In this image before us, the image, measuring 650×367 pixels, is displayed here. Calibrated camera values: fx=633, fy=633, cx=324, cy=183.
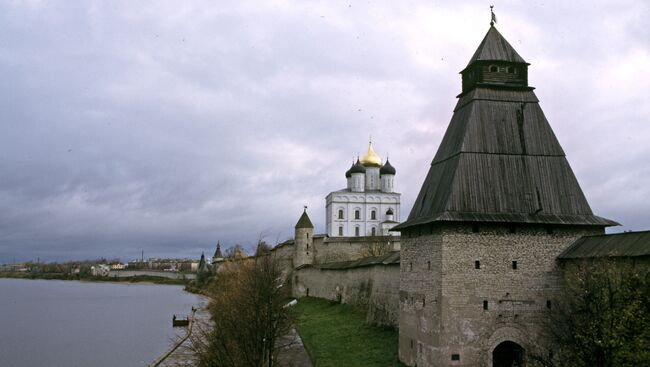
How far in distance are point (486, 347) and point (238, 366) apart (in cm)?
628

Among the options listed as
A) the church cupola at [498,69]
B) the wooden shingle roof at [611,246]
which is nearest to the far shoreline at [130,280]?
the church cupola at [498,69]

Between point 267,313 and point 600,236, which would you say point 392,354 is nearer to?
point 267,313

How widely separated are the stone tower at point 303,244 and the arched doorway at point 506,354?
36110 mm

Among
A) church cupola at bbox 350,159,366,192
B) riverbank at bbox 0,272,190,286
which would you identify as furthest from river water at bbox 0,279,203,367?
riverbank at bbox 0,272,190,286

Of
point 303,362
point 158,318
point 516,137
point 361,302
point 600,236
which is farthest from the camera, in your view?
point 158,318

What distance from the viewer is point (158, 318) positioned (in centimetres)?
4794

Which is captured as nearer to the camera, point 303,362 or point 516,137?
point 516,137

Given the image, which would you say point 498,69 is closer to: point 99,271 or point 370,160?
point 370,160

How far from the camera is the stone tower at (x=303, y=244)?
52312mm

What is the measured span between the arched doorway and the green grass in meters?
3.36

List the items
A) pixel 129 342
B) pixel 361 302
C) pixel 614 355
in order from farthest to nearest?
1. pixel 129 342
2. pixel 361 302
3. pixel 614 355

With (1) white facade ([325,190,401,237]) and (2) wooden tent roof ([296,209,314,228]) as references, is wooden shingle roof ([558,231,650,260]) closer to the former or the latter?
(2) wooden tent roof ([296,209,314,228])

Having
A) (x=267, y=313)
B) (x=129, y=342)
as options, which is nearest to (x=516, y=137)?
(x=267, y=313)

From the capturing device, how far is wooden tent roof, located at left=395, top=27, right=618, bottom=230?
16578 millimetres
